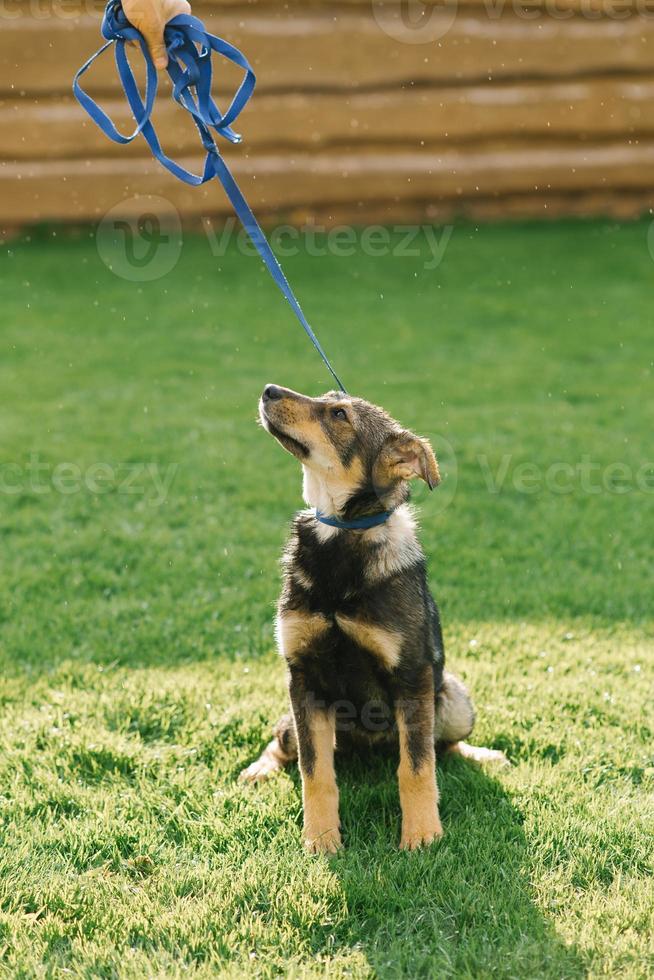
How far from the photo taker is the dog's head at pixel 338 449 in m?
3.47

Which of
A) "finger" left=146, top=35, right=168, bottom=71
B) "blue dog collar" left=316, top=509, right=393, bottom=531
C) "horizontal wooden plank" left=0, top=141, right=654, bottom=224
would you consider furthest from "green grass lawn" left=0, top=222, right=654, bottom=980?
"finger" left=146, top=35, right=168, bottom=71

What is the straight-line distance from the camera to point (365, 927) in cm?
304

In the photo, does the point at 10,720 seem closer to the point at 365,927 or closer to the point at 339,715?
the point at 339,715

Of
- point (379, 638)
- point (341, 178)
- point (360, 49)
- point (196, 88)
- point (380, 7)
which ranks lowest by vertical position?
point (379, 638)

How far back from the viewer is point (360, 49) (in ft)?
35.8

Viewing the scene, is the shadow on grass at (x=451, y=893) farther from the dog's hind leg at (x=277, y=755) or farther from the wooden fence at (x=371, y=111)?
the wooden fence at (x=371, y=111)

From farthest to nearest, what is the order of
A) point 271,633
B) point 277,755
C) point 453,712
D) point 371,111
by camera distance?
point 371,111 < point 271,633 < point 277,755 < point 453,712

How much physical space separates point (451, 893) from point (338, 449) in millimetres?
1435

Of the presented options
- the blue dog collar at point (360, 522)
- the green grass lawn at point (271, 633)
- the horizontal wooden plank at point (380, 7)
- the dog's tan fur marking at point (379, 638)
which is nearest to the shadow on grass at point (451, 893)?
the green grass lawn at point (271, 633)

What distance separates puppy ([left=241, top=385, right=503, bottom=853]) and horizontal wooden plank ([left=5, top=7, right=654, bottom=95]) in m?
8.31

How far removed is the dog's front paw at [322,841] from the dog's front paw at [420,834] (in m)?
0.21

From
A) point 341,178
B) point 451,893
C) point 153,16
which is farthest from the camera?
point 341,178

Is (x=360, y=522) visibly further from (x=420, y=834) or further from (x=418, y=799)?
(x=420, y=834)

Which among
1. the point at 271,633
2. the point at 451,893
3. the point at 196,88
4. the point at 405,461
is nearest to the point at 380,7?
the point at 196,88
